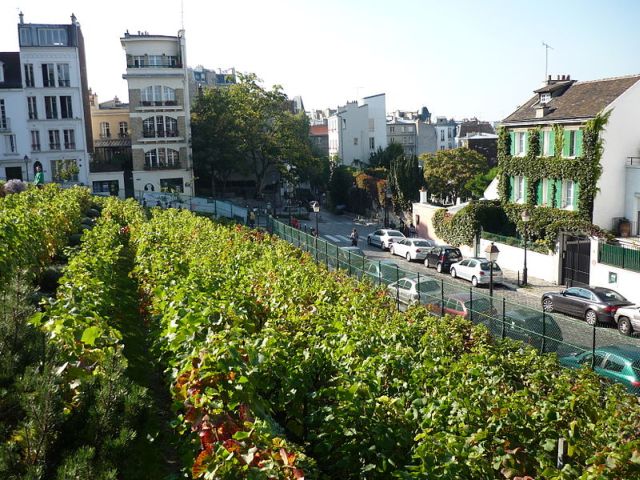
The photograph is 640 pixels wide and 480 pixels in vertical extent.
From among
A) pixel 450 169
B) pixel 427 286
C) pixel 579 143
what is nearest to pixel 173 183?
pixel 450 169

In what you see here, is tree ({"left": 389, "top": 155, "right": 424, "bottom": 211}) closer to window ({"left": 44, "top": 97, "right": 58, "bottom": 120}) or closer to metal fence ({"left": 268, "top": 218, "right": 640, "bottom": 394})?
metal fence ({"left": 268, "top": 218, "right": 640, "bottom": 394})

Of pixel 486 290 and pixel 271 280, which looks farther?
pixel 486 290

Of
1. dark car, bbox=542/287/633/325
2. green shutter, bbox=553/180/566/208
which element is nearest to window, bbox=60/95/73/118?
green shutter, bbox=553/180/566/208

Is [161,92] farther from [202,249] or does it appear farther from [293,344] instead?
[293,344]

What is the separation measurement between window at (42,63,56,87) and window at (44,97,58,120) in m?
1.24

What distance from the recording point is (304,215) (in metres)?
62.5

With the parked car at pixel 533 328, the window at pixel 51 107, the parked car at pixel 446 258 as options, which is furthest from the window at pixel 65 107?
the parked car at pixel 533 328

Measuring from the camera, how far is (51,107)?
58.1 m

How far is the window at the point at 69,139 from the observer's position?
2302 inches

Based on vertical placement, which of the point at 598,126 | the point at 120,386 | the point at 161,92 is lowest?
the point at 120,386

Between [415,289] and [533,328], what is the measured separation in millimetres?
5730

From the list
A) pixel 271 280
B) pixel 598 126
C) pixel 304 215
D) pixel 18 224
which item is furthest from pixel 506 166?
pixel 18 224

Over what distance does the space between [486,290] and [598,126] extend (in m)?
11.2

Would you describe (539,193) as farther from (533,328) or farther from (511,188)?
(533,328)
